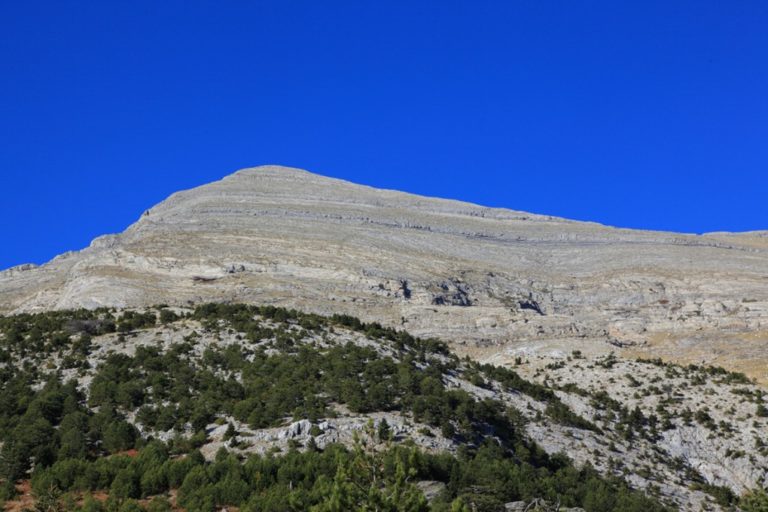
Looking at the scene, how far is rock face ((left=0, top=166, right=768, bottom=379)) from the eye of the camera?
6575 cm

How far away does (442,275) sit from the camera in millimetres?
82438

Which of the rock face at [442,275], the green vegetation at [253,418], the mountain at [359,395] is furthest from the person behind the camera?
the rock face at [442,275]

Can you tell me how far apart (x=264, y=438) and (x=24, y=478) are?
7801mm

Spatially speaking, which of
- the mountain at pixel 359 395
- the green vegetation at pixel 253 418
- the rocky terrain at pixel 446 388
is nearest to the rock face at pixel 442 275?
the mountain at pixel 359 395

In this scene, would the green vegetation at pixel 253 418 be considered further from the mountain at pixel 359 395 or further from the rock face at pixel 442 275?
the rock face at pixel 442 275

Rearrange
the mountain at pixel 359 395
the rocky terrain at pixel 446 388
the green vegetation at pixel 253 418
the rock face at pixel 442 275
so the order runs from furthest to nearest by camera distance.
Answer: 1. the rock face at pixel 442 275
2. the rocky terrain at pixel 446 388
3. the mountain at pixel 359 395
4. the green vegetation at pixel 253 418

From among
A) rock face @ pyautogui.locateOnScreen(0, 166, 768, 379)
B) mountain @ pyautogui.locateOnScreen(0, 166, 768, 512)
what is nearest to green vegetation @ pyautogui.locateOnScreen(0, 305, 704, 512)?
mountain @ pyautogui.locateOnScreen(0, 166, 768, 512)

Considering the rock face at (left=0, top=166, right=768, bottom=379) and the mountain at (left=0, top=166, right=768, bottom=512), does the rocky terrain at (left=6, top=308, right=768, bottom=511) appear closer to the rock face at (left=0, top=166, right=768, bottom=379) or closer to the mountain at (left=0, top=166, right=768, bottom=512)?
the mountain at (left=0, top=166, right=768, bottom=512)

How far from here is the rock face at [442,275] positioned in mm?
65750

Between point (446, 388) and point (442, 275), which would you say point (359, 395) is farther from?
point (442, 275)

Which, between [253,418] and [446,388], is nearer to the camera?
[253,418]

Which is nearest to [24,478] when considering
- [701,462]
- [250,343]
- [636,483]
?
[250,343]


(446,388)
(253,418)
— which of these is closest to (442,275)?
(446,388)

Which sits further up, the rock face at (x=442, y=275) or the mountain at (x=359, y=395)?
the rock face at (x=442, y=275)
